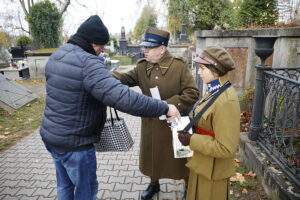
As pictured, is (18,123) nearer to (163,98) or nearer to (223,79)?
(163,98)

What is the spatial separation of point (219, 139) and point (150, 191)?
1.81m

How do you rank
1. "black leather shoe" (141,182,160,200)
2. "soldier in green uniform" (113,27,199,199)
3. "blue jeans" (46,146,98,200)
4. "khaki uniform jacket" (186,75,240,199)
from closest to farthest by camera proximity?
1. "khaki uniform jacket" (186,75,240,199)
2. "blue jeans" (46,146,98,200)
3. "soldier in green uniform" (113,27,199,199)
4. "black leather shoe" (141,182,160,200)

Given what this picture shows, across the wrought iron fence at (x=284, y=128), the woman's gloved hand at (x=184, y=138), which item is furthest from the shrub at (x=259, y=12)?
the woman's gloved hand at (x=184, y=138)

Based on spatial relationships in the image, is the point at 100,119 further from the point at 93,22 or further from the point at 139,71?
the point at 139,71

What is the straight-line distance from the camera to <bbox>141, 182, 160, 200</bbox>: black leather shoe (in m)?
3.35

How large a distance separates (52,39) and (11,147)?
1191cm

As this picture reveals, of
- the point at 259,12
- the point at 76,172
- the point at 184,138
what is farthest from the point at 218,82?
the point at 259,12

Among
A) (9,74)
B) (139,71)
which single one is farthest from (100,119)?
(9,74)

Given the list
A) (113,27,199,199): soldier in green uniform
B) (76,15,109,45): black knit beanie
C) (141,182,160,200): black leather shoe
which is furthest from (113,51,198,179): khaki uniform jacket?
(76,15,109,45): black knit beanie

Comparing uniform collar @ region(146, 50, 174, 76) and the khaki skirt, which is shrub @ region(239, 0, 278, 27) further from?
the khaki skirt

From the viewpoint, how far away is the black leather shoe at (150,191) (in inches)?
132

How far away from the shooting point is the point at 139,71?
314 centimetres

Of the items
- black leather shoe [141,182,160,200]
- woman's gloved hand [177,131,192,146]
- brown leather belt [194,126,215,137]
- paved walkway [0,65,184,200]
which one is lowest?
paved walkway [0,65,184,200]

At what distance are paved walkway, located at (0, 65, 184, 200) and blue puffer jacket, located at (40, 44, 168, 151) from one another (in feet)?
5.44
